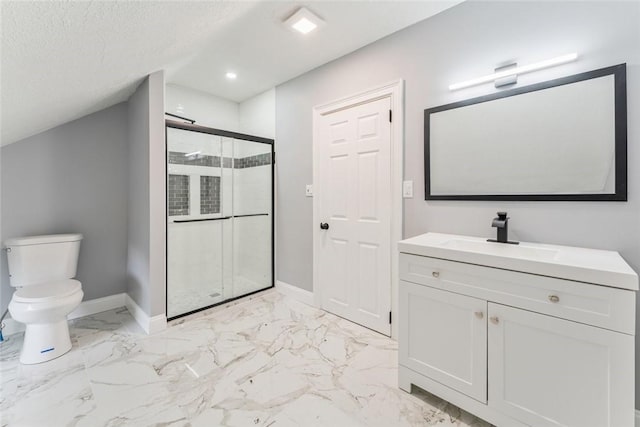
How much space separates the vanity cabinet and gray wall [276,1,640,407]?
0.54 m

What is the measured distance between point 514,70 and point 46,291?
11.1 feet

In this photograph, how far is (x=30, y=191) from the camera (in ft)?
7.49

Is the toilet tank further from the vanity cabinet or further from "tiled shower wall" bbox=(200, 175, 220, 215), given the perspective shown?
the vanity cabinet

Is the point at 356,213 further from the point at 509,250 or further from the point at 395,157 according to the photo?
the point at 509,250

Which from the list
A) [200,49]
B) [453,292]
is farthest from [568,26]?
[200,49]

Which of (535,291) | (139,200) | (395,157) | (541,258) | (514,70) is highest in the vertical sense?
(514,70)

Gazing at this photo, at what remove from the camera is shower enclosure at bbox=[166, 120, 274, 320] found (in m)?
2.52

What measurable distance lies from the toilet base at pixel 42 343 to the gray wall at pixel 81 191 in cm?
67

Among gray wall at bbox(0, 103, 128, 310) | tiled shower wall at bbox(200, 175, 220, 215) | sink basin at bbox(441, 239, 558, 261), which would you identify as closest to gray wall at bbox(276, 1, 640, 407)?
sink basin at bbox(441, 239, 558, 261)

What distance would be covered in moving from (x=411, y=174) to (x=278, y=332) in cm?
166

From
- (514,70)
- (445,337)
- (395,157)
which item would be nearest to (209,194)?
(395,157)

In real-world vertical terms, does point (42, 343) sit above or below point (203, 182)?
below

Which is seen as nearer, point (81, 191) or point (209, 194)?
point (81, 191)

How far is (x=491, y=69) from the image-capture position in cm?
173
